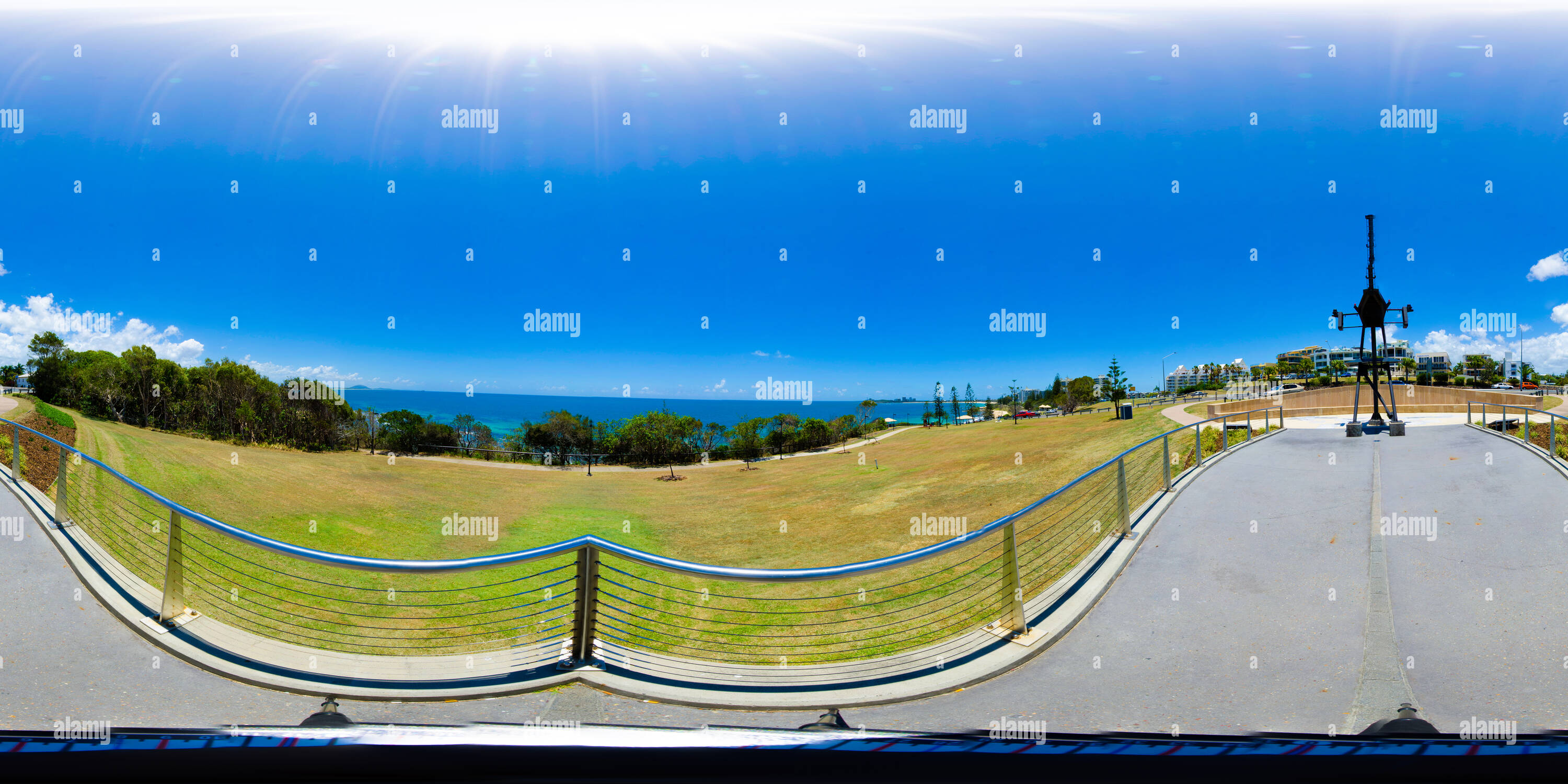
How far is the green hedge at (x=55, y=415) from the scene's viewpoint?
1573 centimetres

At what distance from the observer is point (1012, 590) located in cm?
314

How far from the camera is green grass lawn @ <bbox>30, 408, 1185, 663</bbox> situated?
17.4ft

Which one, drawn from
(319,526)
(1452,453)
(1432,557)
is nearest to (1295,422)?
(1452,453)

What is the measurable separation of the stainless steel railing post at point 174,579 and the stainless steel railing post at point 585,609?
7.92 feet

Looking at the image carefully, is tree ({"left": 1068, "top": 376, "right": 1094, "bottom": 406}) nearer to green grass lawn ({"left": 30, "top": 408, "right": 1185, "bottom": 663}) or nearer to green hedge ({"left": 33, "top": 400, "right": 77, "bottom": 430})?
green grass lawn ({"left": 30, "top": 408, "right": 1185, "bottom": 663})

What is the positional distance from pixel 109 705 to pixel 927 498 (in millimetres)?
13154

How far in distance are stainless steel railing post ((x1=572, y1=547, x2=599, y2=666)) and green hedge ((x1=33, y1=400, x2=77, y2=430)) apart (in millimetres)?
23968

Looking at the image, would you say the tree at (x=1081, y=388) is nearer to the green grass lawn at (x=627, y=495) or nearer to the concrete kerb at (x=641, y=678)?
the green grass lawn at (x=627, y=495)

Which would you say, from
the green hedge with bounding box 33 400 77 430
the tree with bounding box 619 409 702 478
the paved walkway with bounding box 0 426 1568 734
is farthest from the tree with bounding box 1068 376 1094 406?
the green hedge with bounding box 33 400 77 430

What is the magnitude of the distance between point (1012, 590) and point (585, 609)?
2451 millimetres

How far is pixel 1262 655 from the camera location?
2.73 m

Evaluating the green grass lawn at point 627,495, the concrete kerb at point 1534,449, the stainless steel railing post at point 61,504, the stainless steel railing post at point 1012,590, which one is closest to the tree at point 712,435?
the green grass lawn at point 627,495

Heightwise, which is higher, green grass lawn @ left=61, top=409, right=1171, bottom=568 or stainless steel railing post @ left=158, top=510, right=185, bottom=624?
stainless steel railing post @ left=158, top=510, right=185, bottom=624

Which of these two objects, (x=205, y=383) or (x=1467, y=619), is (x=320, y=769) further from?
(x=205, y=383)
